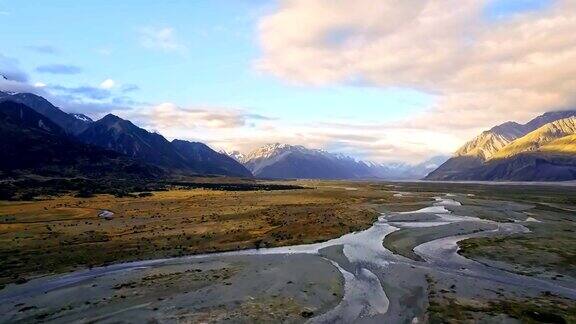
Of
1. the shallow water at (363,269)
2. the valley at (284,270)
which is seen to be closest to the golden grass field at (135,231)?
the valley at (284,270)

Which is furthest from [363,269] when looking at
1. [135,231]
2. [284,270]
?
[135,231]

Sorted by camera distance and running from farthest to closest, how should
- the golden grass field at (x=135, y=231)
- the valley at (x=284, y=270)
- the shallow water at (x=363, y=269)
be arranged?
the golden grass field at (x=135, y=231), the shallow water at (x=363, y=269), the valley at (x=284, y=270)

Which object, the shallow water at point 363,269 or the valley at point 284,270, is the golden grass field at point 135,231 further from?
the shallow water at point 363,269

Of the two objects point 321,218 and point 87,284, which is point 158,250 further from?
point 321,218

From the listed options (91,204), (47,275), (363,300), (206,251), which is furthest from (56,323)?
(91,204)

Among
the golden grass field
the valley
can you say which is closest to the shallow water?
the valley

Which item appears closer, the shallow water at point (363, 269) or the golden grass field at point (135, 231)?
the shallow water at point (363, 269)
